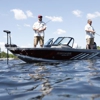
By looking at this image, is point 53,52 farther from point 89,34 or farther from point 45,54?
point 89,34

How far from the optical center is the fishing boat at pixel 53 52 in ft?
31.5

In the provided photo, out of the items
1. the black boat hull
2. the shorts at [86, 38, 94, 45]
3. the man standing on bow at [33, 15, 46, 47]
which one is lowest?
the black boat hull

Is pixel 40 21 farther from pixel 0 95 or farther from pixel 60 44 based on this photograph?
pixel 0 95

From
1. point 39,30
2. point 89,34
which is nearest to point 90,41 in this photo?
point 89,34

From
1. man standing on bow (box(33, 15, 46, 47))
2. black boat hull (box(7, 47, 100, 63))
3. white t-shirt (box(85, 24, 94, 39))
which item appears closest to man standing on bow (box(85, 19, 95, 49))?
white t-shirt (box(85, 24, 94, 39))

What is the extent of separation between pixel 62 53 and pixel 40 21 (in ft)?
5.93

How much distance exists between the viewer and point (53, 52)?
9.71 meters

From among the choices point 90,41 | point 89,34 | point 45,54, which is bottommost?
point 45,54

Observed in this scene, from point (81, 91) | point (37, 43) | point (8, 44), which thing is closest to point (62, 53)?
point (37, 43)

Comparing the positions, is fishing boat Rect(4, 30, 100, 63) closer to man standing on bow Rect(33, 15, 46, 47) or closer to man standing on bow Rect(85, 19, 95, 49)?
man standing on bow Rect(85, 19, 95, 49)

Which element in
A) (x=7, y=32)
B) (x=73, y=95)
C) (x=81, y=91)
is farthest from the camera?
(x=7, y=32)

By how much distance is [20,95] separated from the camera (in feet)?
8.78

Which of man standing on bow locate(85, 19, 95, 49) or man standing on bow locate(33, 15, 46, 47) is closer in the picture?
man standing on bow locate(33, 15, 46, 47)

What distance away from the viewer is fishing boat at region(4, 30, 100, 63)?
9.59 m
